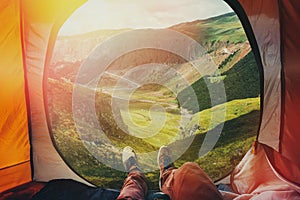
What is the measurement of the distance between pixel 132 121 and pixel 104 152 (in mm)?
217

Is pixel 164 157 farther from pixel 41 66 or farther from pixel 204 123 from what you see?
pixel 41 66

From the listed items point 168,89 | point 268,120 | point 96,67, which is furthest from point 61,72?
point 268,120

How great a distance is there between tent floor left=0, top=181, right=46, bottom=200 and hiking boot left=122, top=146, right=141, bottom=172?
1.42 ft

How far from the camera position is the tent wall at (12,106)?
1.62 meters

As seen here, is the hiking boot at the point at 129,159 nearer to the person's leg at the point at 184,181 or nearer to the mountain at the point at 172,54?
the person's leg at the point at 184,181

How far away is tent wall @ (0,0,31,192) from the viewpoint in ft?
5.31

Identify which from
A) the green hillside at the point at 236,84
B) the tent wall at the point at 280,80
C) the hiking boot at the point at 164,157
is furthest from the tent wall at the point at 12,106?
the tent wall at the point at 280,80

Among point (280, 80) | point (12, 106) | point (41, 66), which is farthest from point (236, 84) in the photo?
point (12, 106)

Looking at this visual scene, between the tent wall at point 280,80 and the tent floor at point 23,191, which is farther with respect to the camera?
the tent floor at point 23,191

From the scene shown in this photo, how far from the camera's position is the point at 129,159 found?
1729mm

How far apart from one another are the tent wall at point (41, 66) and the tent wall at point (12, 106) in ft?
0.13

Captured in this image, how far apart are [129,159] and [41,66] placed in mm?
631

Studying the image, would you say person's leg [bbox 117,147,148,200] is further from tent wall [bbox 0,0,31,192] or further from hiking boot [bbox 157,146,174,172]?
tent wall [bbox 0,0,31,192]

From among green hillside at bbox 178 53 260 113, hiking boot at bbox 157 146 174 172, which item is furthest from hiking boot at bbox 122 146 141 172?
green hillside at bbox 178 53 260 113
